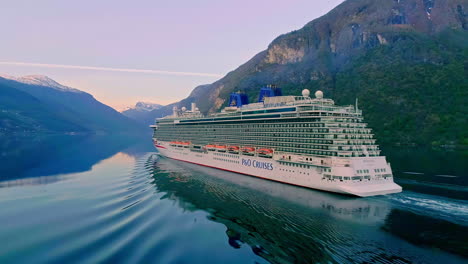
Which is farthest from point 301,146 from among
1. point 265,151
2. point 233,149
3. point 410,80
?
point 410,80

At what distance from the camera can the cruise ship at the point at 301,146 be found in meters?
37.9

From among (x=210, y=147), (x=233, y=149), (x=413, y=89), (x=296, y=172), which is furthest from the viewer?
(x=413, y=89)

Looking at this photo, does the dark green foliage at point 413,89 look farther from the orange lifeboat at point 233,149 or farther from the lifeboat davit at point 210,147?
the orange lifeboat at point 233,149

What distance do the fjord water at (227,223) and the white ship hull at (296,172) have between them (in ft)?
4.17

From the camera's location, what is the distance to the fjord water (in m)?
22.2

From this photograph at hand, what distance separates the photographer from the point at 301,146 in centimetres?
4366

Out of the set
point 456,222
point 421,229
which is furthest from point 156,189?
point 456,222

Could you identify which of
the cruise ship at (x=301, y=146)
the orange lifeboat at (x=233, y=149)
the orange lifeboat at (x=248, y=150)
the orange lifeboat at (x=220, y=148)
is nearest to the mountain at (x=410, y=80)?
the cruise ship at (x=301, y=146)

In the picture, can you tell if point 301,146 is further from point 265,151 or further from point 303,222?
point 303,222

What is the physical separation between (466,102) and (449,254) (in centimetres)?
13475

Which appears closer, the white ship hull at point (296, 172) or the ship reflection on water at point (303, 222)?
the ship reflection on water at point (303, 222)

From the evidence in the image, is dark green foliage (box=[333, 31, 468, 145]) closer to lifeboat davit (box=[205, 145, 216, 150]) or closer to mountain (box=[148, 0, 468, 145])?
mountain (box=[148, 0, 468, 145])

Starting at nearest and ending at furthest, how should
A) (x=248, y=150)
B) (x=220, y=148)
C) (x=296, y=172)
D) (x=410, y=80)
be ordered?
(x=296, y=172)
(x=248, y=150)
(x=220, y=148)
(x=410, y=80)

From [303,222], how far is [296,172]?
14714 mm
